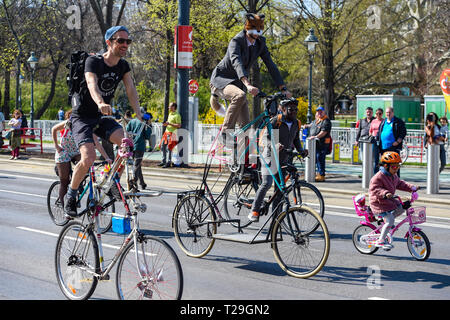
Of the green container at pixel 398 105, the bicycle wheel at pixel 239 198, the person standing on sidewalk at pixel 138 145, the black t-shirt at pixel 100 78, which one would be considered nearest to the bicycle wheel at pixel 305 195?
the bicycle wheel at pixel 239 198

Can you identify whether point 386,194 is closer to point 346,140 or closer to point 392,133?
point 392,133

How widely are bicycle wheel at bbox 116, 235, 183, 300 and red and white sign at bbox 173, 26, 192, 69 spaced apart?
52.1ft

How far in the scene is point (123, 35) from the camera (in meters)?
6.43

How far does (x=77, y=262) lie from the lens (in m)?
5.68

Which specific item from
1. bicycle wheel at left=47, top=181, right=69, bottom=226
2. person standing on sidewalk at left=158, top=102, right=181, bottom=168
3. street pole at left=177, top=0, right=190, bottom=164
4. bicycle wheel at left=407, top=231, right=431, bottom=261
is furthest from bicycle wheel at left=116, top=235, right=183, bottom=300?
street pole at left=177, top=0, right=190, bottom=164

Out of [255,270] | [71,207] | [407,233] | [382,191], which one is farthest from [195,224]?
[407,233]

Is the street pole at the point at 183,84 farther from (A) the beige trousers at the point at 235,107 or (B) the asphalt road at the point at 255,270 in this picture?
(A) the beige trousers at the point at 235,107

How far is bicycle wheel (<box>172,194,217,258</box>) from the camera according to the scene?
7.63 meters

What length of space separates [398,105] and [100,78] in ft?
79.3

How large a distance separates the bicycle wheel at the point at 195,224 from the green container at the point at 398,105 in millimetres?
20668

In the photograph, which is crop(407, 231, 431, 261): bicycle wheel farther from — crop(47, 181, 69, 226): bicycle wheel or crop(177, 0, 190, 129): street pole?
crop(177, 0, 190, 129): street pole

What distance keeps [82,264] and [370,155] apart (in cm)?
1079
